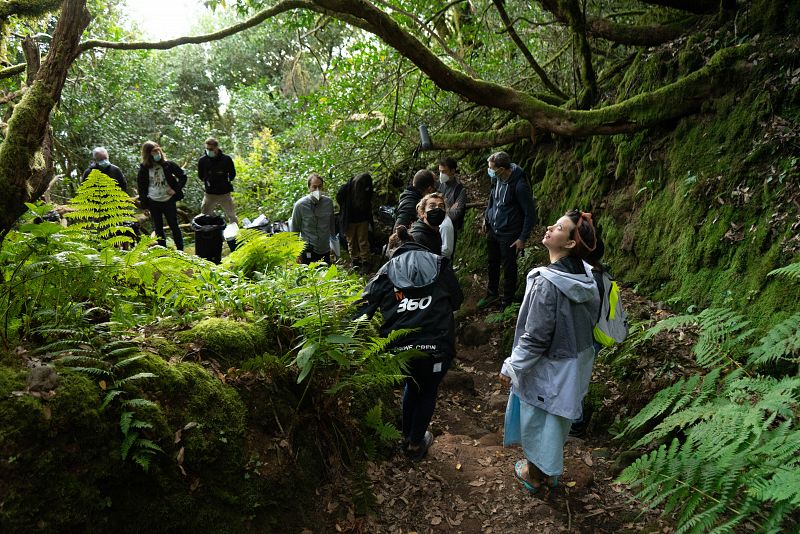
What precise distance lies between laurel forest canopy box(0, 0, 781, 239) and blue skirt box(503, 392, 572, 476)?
371 centimetres

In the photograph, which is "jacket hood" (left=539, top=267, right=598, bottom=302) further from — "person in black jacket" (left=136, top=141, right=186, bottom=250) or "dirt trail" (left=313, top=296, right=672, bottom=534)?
"person in black jacket" (left=136, top=141, right=186, bottom=250)

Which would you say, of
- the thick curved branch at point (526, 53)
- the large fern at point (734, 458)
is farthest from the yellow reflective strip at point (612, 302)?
the thick curved branch at point (526, 53)

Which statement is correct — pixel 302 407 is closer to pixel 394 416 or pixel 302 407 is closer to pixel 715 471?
pixel 394 416

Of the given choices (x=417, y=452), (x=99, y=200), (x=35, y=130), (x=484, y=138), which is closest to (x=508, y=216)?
(x=484, y=138)

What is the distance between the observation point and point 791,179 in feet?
15.4

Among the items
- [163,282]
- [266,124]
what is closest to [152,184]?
[163,282]

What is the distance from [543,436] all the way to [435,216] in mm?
2259

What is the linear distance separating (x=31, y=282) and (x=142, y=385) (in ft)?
3.49

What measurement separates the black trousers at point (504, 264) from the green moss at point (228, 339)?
4.26 m

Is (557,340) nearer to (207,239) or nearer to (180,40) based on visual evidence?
(207,239)

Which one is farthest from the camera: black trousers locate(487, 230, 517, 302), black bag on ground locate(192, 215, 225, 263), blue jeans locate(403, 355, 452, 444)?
black bag on ground locate(192, 215, 225, 263)

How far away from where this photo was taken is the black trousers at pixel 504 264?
6.98m

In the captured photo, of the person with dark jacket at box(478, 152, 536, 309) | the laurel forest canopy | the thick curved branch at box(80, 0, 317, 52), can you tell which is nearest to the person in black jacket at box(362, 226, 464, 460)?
the laurel forest canopy

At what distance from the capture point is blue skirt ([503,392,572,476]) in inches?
139
